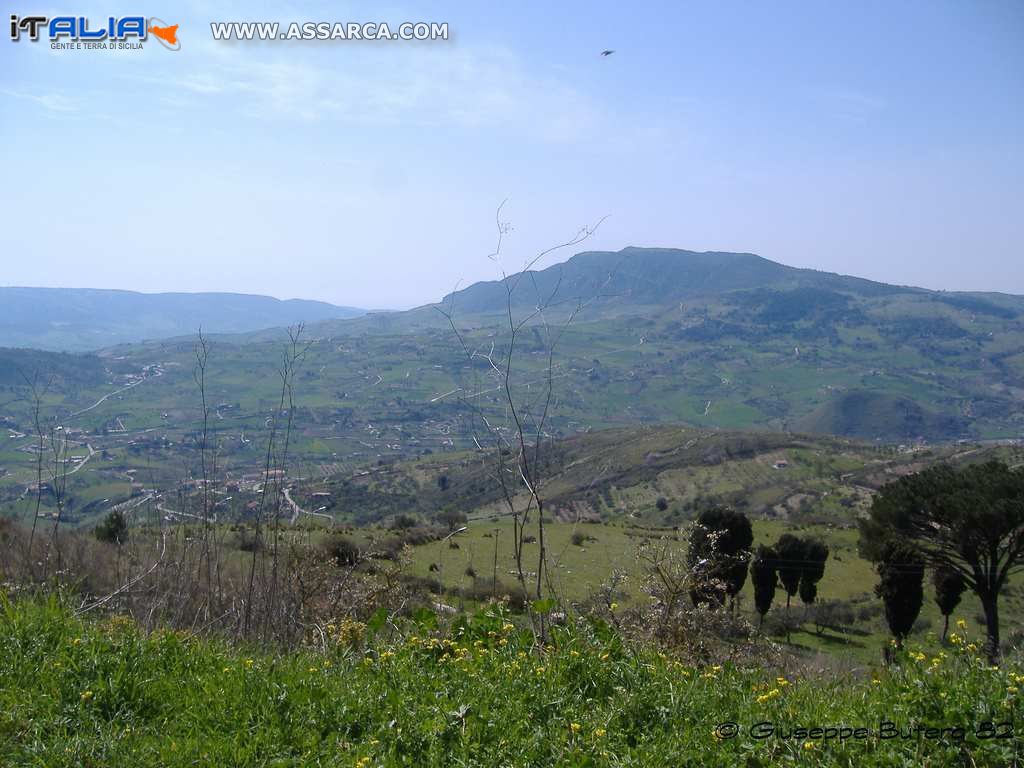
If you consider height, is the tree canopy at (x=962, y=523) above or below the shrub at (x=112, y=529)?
below

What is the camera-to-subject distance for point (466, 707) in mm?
3139

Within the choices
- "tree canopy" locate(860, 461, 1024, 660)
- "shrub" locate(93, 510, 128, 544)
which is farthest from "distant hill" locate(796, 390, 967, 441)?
"shrub" locate(93, 510, 128, 544)

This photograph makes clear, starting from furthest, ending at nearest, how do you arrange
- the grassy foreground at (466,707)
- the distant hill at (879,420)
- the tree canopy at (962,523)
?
the distant hill at (879,420) < the tree canopy at (962,523) < the grassy foreground at (466,707)

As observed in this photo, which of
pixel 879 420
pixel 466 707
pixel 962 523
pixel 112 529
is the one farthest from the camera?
pixel 879 420

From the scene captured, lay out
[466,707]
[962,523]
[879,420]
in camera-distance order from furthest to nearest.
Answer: [879,420] → [962,523] → [466,707]

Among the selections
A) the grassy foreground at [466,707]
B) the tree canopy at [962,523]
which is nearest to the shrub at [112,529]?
the grassy foreground at [466,707]

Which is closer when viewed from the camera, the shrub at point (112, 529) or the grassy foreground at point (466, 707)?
the grassy foreground at point (466, 707)

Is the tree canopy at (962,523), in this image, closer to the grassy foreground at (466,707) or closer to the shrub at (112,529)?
the grassy foreground at (466,707)

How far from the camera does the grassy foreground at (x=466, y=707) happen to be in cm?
287

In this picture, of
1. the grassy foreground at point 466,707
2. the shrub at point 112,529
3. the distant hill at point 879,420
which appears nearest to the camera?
the grassy foreground at point 466,707

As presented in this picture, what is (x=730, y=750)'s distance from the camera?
292 cm

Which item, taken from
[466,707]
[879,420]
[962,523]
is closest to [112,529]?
[466,707]

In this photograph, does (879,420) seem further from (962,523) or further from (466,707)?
(466,707)

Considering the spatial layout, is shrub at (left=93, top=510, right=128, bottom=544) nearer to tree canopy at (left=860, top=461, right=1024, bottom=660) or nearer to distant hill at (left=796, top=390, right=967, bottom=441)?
tree canopy at (left=860, top=461, right=1024, bottom=660)
